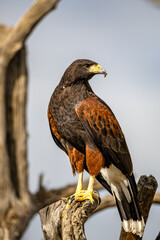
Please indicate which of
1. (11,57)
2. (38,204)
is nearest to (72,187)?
(38,204)

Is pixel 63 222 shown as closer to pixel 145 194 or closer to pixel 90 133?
pixel 90 133

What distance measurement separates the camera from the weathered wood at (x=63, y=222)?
461cm

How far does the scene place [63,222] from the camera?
4.75 metres

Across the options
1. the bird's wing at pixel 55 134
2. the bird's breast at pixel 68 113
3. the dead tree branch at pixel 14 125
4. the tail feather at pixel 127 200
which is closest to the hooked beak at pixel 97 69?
the bird's breast at pixel 68 113

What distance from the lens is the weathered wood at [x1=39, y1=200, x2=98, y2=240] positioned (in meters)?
4.61

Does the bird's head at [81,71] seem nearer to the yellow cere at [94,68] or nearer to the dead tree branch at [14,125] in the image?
the yellow cere at [94,68]

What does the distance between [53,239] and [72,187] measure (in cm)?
648

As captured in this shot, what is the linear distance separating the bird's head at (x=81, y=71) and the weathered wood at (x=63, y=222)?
57.0 inches

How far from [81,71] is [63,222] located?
68.9 inches

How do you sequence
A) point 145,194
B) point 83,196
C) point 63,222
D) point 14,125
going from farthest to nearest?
1. point 14,125
2. point 145,194
3. point 83,196
4. point 63,222

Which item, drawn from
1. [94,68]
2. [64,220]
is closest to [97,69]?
[94,68]

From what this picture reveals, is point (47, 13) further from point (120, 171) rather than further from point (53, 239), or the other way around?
A: point (53, 239)

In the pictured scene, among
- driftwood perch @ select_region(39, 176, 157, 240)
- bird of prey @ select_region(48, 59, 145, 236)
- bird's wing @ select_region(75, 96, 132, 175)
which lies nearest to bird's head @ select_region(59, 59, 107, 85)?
bird of prey @ select_region(48, 59, 145, 236)

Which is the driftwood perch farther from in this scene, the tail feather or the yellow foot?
the tail feather
